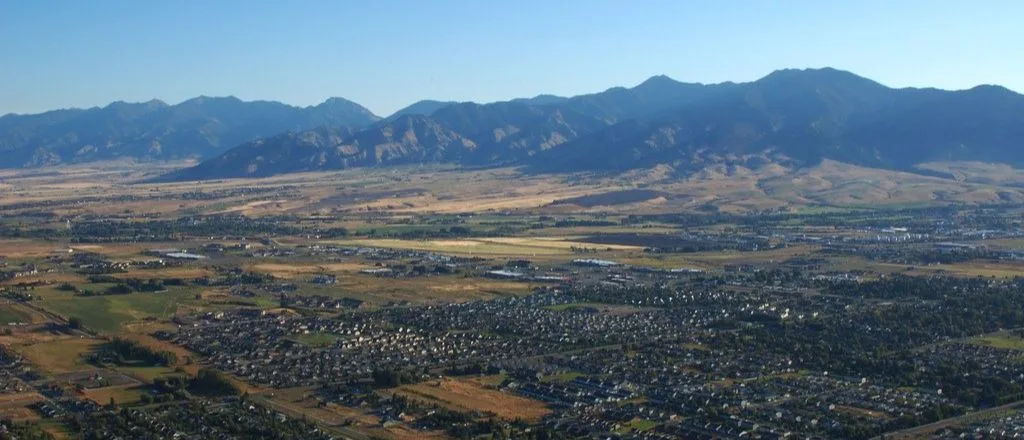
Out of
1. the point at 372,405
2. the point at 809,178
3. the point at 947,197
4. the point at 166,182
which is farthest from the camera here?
the point at 166,182

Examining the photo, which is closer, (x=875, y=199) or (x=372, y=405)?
(x=372, y=405)

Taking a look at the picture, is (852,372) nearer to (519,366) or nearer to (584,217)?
(519,366)

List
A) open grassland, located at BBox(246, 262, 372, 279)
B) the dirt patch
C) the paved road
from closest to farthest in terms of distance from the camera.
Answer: the paved road
open grassland, located at BBox(246, 262, 372, 279)
the dirt patch

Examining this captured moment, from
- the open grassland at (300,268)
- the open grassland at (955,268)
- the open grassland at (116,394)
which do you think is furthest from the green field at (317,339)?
the open grassland at (955,268)

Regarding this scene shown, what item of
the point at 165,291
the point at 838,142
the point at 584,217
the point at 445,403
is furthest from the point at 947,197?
the point at 445,403

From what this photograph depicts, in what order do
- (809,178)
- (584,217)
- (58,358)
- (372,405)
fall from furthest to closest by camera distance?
(809,178) < (584,217) < (58,358) < (372,405)

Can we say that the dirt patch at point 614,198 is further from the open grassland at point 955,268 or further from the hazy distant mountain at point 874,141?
the open grassland at point 955,268

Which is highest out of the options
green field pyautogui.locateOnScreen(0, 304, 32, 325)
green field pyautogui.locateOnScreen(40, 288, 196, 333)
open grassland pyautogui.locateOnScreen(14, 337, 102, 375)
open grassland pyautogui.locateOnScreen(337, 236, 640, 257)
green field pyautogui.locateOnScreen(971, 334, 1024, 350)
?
green field pyautogui.locateOnScreen(0, 304, 32, 325)

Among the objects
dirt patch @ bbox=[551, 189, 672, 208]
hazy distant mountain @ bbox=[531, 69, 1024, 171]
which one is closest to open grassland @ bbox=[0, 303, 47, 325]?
dirt patch @ bbox=[551, 189, 672, 208]

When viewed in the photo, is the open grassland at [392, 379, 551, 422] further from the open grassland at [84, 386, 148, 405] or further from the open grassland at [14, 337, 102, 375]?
the open grassland at [14, 337, 102, 375]
